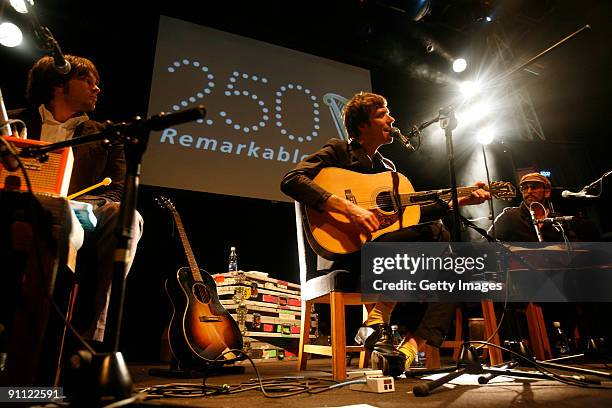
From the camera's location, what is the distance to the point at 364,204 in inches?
85.1

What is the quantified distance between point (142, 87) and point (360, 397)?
3.53 m

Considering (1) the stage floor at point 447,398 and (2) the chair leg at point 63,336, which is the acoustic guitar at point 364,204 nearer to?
(1) the stage floor at point 447,398

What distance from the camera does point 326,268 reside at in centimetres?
215

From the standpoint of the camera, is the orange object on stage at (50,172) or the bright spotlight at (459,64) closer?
the orange object on stage at (50,172)

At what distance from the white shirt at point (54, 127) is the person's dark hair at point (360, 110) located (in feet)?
5.09

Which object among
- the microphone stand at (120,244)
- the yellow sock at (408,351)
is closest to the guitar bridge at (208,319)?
the yellow sock at (408,351)

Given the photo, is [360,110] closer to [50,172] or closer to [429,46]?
[50,172]

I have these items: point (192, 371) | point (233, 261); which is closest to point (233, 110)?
point (233, 261)

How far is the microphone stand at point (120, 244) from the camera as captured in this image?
0.82 metres

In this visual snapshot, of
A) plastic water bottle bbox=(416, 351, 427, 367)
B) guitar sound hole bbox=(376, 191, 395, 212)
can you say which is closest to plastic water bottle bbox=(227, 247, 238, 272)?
plastic water bottle bbox=(416, 351, 427, 367)

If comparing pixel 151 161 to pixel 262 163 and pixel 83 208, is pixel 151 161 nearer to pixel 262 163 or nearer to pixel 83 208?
pixel 262 163

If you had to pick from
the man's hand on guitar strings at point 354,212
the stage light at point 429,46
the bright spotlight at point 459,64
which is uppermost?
the stage light at point 429,46

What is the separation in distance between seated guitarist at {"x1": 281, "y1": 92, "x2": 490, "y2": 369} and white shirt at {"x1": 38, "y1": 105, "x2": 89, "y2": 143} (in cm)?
110

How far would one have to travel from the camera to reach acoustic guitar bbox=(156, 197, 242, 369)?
2.28 m
